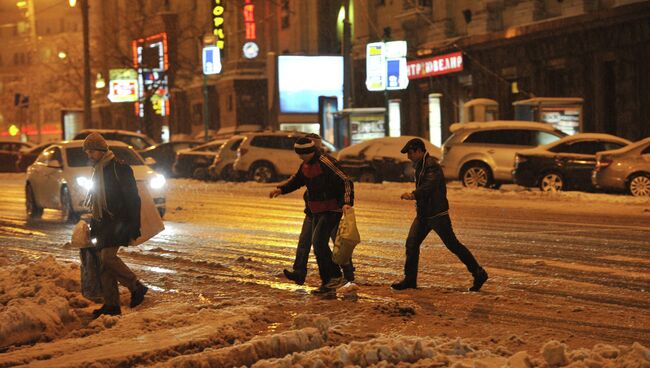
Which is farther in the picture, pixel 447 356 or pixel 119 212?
pixel 119 212

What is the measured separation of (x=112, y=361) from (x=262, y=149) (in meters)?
26.4

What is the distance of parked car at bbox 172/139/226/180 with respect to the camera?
38.6 meters

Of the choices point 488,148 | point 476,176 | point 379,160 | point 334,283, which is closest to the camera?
point 334,283

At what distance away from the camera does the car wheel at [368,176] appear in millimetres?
31875

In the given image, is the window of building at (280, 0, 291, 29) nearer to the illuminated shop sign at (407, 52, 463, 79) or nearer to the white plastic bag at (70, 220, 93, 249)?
the illuminated shop sign at (407, 52, 463, 79)

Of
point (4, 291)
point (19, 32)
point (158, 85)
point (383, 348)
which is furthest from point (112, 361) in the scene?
point (19, 32)

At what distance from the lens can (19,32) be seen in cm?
13050

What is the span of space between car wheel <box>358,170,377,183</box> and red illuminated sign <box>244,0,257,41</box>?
29048 mm

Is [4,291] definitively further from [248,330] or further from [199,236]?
[199,236]

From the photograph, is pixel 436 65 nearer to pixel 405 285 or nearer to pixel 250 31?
pixel 250 31

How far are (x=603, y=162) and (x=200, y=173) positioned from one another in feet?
57.1

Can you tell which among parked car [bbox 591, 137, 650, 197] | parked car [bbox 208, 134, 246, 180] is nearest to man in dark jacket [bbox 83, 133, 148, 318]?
parked car [bbox 591, 137, 650, 197]

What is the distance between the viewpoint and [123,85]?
223ft

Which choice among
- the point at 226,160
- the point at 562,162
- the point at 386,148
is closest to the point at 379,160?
the point at 386,148
